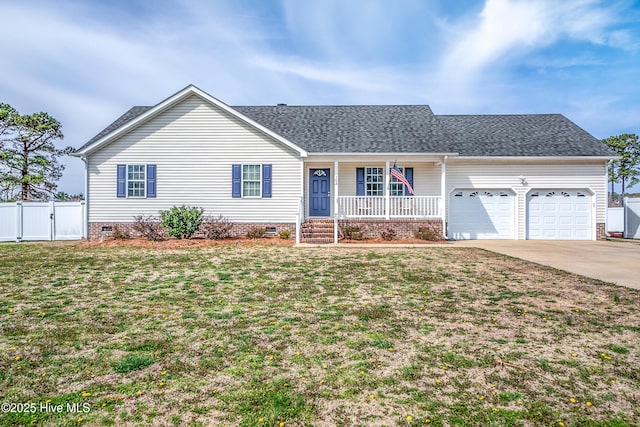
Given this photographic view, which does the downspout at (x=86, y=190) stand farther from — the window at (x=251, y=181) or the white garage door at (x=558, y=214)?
the white garage door at (x=558, y=214)

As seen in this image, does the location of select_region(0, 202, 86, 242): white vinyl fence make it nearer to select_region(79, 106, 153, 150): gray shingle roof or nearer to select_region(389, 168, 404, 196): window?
select_region(79, 106, 153, 150): gray shingle roof

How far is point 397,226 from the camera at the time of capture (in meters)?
15.7

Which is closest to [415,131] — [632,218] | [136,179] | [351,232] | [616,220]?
[351,232]

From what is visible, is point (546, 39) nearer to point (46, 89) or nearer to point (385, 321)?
point (385, 321)

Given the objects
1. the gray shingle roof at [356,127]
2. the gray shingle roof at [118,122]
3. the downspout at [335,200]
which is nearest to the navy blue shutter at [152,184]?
the gray shingle roof at [118,122]

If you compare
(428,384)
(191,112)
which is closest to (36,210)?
(191,112)

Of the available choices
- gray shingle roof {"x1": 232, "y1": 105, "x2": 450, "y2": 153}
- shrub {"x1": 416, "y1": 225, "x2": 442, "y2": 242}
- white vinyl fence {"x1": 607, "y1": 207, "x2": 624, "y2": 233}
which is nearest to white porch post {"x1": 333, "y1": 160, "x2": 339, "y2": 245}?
gray shingle roof {"x1": 232, "y1": 105, "x2": 450, "y2": 153}

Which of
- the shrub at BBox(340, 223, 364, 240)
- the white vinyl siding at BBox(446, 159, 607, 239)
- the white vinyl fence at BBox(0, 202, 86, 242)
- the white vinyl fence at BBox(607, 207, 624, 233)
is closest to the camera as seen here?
the shrub at BBox(340, 223, 364, 240)

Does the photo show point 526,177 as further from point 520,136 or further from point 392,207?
point 392,207

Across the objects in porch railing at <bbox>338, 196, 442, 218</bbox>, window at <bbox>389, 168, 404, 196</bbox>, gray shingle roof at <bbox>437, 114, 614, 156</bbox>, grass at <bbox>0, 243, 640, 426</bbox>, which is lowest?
grass at <bbox>0, 243, 640, 426</bbox>

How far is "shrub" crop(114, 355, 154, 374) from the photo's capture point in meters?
3.43

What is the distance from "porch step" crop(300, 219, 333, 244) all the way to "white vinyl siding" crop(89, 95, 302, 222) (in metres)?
1.16

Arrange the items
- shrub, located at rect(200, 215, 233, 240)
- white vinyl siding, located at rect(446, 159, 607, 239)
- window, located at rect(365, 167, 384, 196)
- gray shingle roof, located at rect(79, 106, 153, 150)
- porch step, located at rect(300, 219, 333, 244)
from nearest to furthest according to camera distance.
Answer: porch step, located at rect(300, 219, 333, 244) → shrub, located at rect(200, 215, 233, 240) → gray shingle roof, located at rect(79, 106, 153, 150) → white vinyl siding, located at rect(446, 159, 607, 239) → window, located at rect(365, 167, 384, 196)

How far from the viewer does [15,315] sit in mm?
5082
